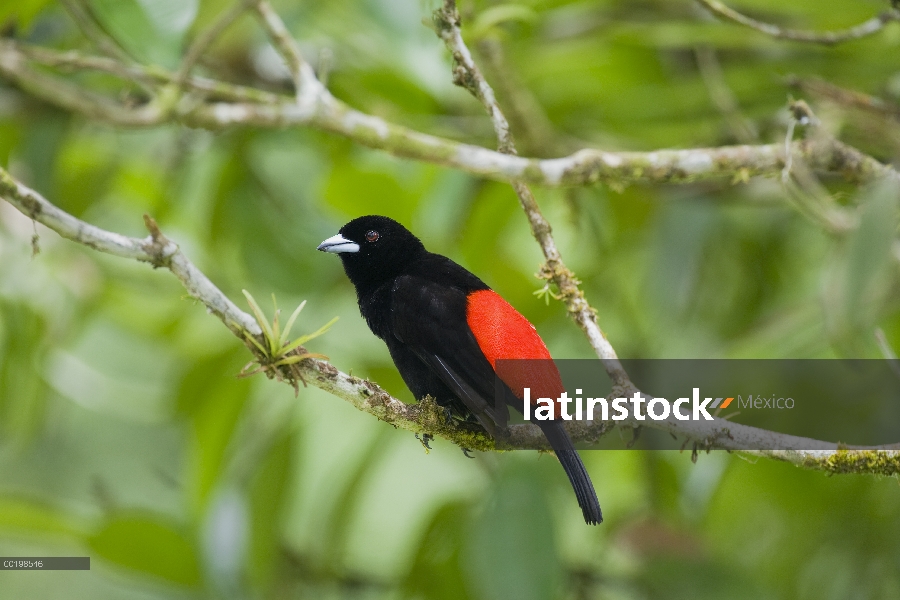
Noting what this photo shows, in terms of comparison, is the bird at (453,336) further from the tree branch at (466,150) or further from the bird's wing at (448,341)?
Answer: the tree branch at (466,150)

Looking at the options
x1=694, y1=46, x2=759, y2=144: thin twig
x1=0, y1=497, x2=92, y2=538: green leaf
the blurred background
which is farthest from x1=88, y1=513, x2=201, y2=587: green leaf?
x1=694, y1=46, x2=759, y2=144: thin twig

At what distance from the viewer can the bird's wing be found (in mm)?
1945

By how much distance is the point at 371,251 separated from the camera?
2479 mm

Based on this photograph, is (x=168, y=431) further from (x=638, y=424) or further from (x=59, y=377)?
(x=638, y=424)

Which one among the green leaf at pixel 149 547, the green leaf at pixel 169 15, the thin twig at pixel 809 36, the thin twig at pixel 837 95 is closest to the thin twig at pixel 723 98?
the thin twig at pixel 837 95

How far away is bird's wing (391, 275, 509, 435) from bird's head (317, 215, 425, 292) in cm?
20

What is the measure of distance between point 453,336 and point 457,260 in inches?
55.0

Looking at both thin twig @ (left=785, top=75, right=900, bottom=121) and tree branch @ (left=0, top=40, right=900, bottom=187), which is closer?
tree branch @ (left=0, top=40, right=900, bottom=187)

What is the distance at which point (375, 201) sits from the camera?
3547 mm

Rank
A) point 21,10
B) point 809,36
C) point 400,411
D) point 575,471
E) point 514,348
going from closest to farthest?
point 575,471 < point 400,411 < point 514,348 < point 809,36 < point 21,10

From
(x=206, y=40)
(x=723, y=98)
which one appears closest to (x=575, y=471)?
(x=206, y=40)

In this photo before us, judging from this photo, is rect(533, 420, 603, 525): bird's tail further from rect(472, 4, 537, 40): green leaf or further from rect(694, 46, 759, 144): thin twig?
rect(694, 46, 759, 144): thin twig

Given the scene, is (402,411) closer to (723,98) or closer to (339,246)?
(339,246)

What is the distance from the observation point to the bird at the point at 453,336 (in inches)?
74.6
